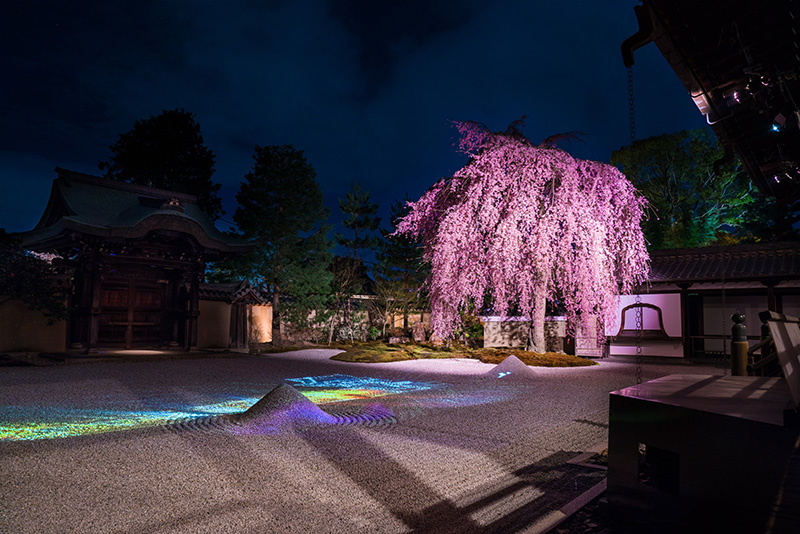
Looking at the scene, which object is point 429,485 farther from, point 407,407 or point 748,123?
point 748,123

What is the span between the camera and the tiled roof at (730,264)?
41.2ft

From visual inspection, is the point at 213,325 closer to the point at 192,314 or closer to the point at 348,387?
the point at 192,314

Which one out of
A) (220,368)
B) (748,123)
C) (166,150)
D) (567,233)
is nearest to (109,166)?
(166,150)

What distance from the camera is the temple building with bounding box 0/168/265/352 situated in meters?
12.3

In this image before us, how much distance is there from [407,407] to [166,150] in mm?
24501

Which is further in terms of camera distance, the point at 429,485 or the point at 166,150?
the point at 166,150

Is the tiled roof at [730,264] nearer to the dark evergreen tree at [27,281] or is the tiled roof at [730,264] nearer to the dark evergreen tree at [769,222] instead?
the dark evergreen tree at [769,222]

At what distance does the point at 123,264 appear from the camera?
44.5ft

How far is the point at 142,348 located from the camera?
14266 mm

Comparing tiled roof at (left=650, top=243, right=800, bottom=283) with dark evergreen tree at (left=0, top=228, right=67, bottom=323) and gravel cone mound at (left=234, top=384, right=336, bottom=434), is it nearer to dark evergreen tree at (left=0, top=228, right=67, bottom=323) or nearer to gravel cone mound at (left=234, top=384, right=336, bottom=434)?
gravel cone mound at (left=234, top=384, right=336, bottom=434)

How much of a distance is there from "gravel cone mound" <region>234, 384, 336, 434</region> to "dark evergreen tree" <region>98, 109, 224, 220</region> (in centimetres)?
2257

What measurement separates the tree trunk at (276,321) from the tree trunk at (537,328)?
9.90m

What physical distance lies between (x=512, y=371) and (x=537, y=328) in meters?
2.88

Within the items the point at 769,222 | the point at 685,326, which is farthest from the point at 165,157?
the point at 769,222
